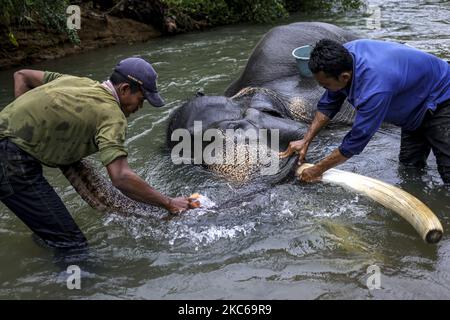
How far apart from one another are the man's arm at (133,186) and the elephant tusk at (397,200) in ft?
4.66

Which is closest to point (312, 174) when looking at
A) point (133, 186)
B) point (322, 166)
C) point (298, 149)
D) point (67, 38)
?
point (322, 166)

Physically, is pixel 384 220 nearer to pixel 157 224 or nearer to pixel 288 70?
pixel 157 224

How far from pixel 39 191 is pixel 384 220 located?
258 centimetres

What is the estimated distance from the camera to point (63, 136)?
353 centimetres

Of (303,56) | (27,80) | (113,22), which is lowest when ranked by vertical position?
(113,22)

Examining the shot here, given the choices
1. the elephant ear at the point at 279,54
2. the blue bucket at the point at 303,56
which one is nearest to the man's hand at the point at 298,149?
the blue bucket at the point at 303,56

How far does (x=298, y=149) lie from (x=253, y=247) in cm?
119

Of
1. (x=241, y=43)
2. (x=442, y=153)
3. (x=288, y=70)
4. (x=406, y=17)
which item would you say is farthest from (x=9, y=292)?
(x=406, y=17)

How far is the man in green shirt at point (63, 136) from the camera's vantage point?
3.44 m

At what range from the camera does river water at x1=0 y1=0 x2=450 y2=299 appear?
359 centimetres

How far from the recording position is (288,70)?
7082 millimetres

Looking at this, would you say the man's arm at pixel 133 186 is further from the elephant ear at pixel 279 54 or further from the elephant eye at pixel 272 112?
the elephant ear at pixel 279 54

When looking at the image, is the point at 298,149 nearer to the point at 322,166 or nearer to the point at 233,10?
the point at 322,166
